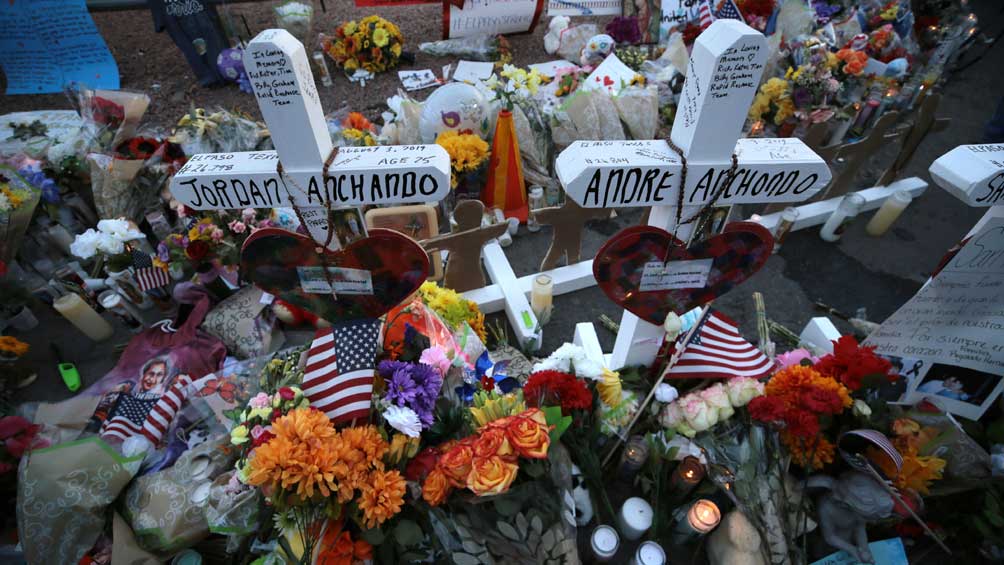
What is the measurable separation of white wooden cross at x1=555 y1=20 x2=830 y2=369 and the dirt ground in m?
4.13

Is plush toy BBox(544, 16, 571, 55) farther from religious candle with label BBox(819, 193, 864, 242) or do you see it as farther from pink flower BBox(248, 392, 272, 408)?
pink flower BBox(248, 392, 272, 408)

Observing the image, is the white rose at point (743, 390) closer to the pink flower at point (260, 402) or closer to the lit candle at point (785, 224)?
the pink flower at point (260, 402)

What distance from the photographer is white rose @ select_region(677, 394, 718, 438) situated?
1.66m

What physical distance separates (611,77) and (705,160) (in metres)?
3.15

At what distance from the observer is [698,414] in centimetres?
167

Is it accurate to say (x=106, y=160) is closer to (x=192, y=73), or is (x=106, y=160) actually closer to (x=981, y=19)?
(x=192, y=73)

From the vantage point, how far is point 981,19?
680cm

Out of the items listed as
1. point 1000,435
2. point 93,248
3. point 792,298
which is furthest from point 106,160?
point 1000,435

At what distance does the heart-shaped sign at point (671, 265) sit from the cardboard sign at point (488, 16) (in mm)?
5226

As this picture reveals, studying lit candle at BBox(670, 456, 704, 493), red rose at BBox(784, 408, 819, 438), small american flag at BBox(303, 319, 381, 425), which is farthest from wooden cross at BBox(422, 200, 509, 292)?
red rose at BBox(784, 408, 819, 438)

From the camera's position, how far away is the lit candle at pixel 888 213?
3.49 meters

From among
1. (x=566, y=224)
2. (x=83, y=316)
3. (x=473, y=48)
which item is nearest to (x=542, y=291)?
(x=566, y=224)

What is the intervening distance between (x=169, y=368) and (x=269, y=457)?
1.66 m

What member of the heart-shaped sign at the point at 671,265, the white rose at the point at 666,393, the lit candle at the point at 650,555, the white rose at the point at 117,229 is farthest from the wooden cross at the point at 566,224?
the white rose at the point at 117,229
